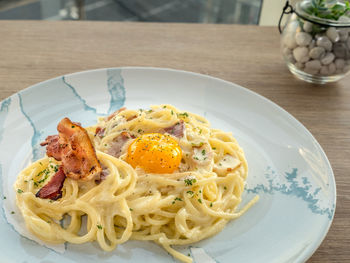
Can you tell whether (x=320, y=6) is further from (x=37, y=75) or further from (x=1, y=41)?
(x=1, y=41)

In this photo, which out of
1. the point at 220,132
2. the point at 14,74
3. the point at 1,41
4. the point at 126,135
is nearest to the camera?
the point at 126,135

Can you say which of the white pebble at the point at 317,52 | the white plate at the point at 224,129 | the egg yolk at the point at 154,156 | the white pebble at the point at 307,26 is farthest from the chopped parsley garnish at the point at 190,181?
the white pebble at the point at 307,26

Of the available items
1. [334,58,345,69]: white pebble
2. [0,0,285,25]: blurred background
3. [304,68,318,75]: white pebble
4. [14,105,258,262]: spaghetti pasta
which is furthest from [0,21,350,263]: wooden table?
[0,0,285,25]: blurred background

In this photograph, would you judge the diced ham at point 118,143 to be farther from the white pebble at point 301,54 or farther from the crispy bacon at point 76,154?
the white pebble at point 301,54

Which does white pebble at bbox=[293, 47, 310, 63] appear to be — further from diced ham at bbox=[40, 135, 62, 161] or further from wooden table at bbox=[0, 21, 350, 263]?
diced ham at bbox=[40, 135, 62, 161]

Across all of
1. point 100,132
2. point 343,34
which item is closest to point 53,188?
point 100,132

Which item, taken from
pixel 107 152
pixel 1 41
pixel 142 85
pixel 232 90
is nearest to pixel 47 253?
pixel 107 152
